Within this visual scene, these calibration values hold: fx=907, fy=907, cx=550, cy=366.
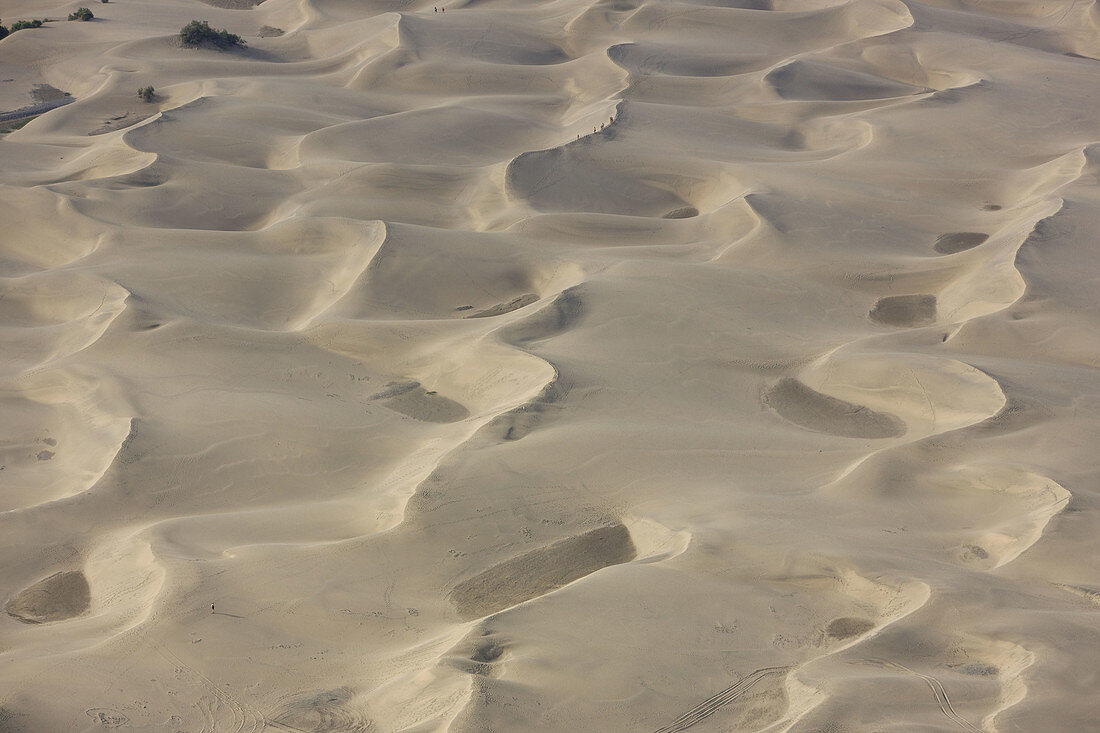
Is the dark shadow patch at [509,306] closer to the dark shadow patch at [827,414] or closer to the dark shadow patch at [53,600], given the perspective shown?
the dark shadow patch at [827,414]

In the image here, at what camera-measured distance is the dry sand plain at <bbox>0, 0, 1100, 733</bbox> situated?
18.6 ft

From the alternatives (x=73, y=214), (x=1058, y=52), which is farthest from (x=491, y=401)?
(x=1058, y=52)

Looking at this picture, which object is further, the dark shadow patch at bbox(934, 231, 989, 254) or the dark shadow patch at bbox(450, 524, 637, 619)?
the dark shadow patch at bbox(934, 231, 989, 254)

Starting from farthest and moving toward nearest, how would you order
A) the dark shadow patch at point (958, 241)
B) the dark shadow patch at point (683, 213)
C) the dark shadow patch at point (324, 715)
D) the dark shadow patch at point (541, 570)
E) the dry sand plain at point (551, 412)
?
the dark shadow patch at point (683, 213), the dark shadow patch at point (958, 241), the dark shadow patch at point (541, 570), the dry sand plain at point (551, 412), the dark shadow patch at point (324, 715)

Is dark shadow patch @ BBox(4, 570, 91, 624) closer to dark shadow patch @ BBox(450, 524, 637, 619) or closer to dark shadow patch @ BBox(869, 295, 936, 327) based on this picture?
dark shadow patch @ BBox(450, 524, 637, 619)

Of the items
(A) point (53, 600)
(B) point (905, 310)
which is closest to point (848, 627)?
(A) point (53, 600)

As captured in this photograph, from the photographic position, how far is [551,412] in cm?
880

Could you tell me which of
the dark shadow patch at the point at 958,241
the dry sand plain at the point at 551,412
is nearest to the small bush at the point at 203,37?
the dry sand plain at the point at 551,412

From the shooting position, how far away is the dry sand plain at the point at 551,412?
5656 mm

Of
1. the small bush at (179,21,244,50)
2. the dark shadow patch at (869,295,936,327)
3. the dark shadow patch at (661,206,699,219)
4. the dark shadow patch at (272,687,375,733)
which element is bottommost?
the dark shadow patch at (272,687,375,733)

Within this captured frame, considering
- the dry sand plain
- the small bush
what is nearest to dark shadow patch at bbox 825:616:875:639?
the dry sand plain

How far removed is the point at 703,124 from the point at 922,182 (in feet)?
15.1

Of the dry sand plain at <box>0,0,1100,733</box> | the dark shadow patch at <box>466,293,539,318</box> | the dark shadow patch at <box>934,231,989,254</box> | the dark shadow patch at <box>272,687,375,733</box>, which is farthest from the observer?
the dark shadow patch at <box>934,231,989,254</box>

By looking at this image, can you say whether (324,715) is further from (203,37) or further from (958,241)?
(203,37)
